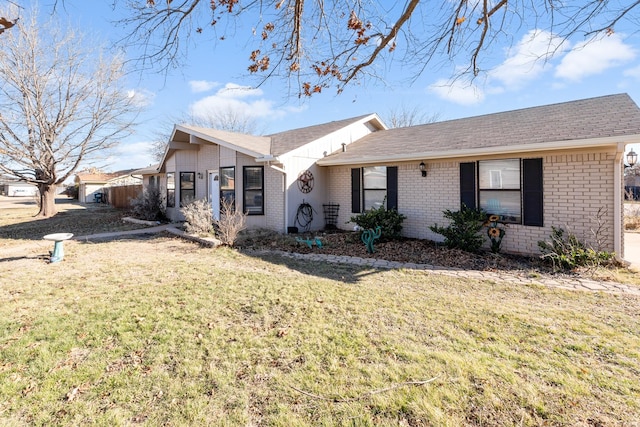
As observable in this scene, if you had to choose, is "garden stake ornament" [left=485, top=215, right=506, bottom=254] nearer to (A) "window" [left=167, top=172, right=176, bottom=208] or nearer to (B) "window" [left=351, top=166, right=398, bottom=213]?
(B) "window" [left=351, top=166, right=398, bottom=213]

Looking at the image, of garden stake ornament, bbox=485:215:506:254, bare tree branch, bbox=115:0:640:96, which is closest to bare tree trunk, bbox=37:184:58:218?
bare tree branch, bbox=115:0:640:96

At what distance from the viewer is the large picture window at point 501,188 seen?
7.46 m

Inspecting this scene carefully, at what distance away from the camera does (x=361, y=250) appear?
8102 millimetres

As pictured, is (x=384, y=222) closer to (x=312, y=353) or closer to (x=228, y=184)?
(x=312, y=353)

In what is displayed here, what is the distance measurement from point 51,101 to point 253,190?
1231 centimetres

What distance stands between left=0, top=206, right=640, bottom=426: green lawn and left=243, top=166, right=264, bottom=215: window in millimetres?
→ 5942

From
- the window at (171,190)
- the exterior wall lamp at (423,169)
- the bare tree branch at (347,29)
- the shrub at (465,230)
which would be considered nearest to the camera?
the bare tree branch at (347,29)

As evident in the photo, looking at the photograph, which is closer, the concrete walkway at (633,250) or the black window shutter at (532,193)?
the concrete walkway at (633,250)

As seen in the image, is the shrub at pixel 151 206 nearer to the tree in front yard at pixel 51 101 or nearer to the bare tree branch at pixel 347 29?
the tree in front yard at pixel 51 101

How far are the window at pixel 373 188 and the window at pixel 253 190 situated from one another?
3.18 meters

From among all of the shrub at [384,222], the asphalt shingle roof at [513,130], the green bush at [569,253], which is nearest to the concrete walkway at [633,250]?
the green bush at [569,253]

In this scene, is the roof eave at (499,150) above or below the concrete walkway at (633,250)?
above

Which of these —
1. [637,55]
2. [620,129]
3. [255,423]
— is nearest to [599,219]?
[620,129]

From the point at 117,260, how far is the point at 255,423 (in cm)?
625
